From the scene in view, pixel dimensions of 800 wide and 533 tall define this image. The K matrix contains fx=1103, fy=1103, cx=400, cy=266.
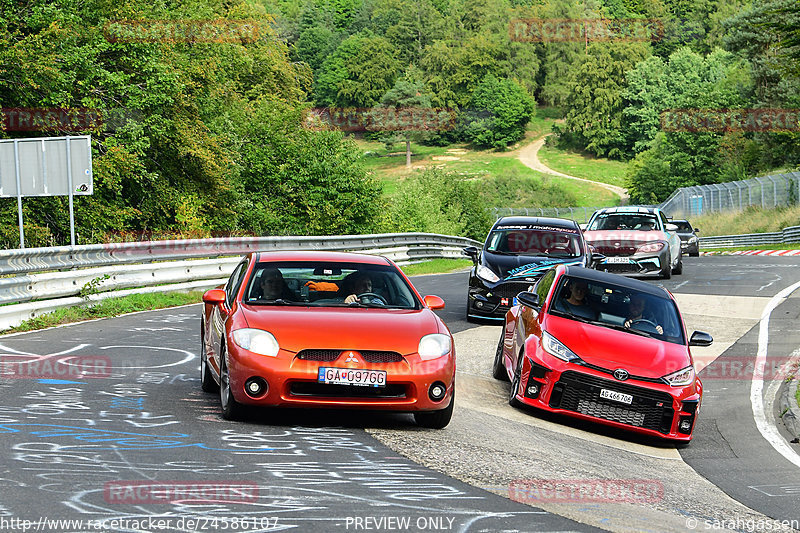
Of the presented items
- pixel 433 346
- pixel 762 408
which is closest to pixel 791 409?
pixel 762 408

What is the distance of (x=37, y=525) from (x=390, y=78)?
161135 millimetres

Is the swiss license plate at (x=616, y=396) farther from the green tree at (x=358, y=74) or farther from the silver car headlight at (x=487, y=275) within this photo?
the green tree at (x=358, y=74)

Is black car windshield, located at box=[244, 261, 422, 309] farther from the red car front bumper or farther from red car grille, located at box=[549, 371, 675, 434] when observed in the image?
red car grille, located at box=[549, 371, 675, 434]

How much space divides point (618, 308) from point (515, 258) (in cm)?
583

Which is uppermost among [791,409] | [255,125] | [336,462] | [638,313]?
[255,125]

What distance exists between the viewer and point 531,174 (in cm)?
12838

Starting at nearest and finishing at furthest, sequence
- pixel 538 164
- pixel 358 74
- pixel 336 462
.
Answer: pixel 336 462 < pixel 538 164 < pixel 358 74

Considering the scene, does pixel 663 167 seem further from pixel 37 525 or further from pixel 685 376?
pixel 37 525

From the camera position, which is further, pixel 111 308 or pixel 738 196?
pixel 738 196

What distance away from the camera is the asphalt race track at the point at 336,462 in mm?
5840

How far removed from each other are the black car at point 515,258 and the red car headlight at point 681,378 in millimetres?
5979

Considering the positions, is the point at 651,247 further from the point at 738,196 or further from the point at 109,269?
the point at 738,196

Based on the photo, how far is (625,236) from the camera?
2536 cm

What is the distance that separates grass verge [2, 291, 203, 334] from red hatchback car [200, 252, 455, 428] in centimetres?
657
